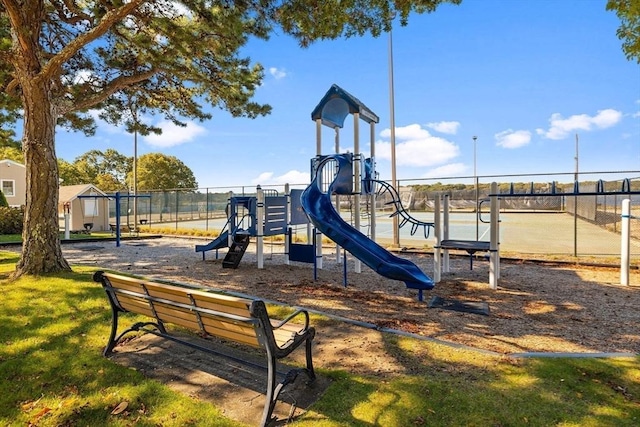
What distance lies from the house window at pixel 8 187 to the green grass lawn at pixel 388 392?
29.6 m

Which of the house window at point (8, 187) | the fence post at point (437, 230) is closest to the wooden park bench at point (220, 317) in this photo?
the fence post at point (437, 230)

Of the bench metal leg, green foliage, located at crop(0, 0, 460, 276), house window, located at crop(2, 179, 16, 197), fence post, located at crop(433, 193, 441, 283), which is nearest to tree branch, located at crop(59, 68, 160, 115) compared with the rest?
green foliage, located at crop(0, 0, 460, 276)

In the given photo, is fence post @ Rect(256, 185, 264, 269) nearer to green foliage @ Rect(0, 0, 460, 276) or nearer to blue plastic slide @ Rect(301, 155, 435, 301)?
blue plastic slide @ Rect(301, 155, 435, 301)

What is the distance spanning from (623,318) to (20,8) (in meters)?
11.9

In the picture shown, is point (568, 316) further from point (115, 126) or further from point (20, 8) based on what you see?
point (115, 126)

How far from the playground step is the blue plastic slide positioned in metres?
2.43

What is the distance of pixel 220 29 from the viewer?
7785 millimetres

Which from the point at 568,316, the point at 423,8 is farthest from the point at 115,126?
the point at 568,316

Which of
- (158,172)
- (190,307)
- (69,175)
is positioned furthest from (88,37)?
(69,175)

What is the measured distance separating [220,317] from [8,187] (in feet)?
108

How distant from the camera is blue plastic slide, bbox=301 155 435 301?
6.60 m

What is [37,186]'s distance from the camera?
7328 millimetres

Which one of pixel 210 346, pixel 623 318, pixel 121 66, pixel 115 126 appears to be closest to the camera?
pixel 210 346

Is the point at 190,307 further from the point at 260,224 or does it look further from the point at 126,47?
the point at 126,47
